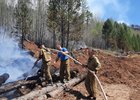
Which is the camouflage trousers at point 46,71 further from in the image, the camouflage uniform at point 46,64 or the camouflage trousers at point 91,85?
the camouflage trousers at point 91,85

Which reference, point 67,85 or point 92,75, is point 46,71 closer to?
point 67,85

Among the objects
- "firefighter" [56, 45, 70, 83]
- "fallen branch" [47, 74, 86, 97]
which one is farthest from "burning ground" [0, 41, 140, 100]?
"firefighter" [56, 45, 70, 83]

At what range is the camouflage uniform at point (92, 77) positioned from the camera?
39.1ft

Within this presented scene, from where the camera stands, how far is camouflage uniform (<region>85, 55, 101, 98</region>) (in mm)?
11906

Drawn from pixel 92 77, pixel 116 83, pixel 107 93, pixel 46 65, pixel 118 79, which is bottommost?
pixel 107 93

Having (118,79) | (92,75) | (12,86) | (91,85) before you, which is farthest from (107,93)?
(12,86)

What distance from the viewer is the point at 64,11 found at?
4131 centimetres

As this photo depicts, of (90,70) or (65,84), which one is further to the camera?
(65,84)

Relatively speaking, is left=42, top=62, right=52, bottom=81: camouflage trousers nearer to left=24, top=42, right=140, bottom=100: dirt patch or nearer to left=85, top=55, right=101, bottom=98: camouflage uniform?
left=24, top=42, right=140, bottom=100: dirt patch

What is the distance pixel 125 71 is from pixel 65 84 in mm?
3925

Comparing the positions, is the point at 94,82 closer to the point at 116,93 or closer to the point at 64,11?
the point at 116,93

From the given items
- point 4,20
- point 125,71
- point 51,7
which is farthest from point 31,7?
point 125,71

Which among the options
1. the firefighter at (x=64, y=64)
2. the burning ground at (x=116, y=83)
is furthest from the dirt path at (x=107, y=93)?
the firefighter at (x=64, y=64)

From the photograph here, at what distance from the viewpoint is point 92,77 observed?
39.7ft
